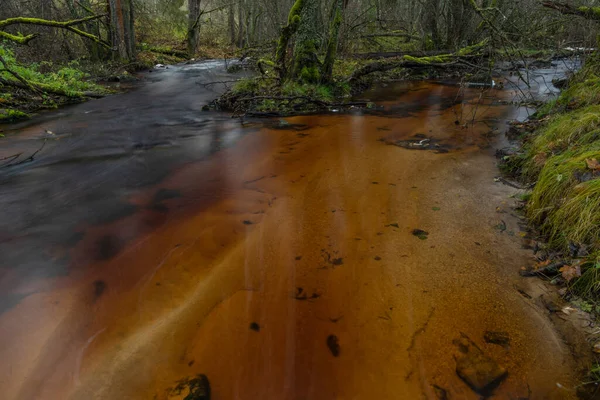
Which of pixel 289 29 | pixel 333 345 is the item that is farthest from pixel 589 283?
pixel 289 29

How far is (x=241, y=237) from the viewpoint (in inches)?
139

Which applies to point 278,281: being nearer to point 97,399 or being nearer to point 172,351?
point 172,351

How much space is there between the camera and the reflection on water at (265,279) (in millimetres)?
2154

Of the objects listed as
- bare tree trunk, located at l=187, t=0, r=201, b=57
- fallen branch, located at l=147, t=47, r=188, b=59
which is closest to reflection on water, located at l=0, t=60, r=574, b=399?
fallen branch, located at l=147, t=47, r=188, b=59

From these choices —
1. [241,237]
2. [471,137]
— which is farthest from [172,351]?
[471,137]

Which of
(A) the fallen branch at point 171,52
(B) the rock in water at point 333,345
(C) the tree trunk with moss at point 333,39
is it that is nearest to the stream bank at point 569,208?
(B) the rock in water at point 333,345

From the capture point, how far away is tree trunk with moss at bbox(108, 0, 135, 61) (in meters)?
15.0

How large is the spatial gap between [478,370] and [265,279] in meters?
1.69

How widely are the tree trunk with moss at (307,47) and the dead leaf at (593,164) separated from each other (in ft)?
25.2

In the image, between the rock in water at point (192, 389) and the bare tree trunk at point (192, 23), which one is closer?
the rock in water at point (192, 389)

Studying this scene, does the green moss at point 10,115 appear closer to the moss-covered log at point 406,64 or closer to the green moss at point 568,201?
the moss-covered log at point 406,64

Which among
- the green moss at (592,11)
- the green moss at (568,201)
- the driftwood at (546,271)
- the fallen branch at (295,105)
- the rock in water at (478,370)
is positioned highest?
the green moss at (592,11)

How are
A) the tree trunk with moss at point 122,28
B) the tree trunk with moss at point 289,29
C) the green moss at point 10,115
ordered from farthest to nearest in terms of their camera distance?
the tree trunk with moss at point 122,28 → the tree trunk with moss at point 289,29 → the green moss at point 10,115

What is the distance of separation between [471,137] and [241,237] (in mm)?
5287
